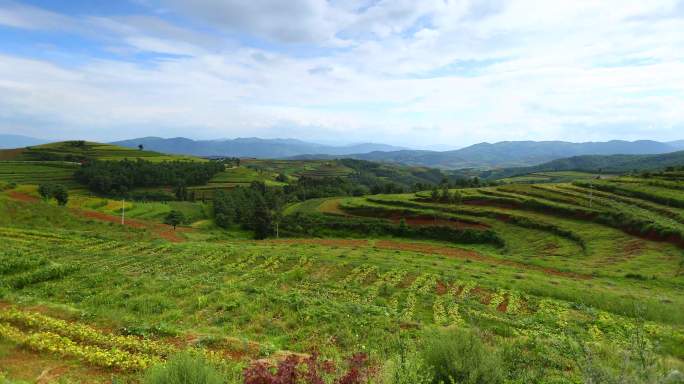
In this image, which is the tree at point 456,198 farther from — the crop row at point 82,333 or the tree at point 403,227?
the crop row at point 82,333

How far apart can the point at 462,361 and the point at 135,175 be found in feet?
444

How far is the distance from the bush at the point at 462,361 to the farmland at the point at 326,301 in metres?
0.33

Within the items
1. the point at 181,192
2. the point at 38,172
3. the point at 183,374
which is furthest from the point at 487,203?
the point at 38,172

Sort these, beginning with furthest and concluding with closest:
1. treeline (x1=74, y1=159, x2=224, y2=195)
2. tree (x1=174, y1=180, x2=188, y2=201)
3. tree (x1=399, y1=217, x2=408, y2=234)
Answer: tree (x1=174, y1=180, x2=188, y2=201)
treeline (x1=74, y1=159, x2=224, y2=195)
tree (x1=399, y1=217, x2=408, y2=234)

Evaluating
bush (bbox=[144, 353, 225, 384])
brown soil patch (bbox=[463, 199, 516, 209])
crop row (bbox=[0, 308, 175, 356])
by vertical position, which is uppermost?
bush (bbox=[144, 353, 225, 384])

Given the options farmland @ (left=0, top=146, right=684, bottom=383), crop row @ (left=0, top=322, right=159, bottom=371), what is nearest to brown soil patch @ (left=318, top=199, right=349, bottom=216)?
farmland @ (left=0, top=146, right=684, bottom=383)

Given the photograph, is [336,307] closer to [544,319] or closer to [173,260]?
[544,319]

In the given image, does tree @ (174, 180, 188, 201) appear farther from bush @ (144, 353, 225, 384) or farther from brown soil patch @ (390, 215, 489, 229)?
bush @ (144, 353, 225, 384)

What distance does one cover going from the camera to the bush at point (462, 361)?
8.11m

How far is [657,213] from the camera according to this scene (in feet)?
167

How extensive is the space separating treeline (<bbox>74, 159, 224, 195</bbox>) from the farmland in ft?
253

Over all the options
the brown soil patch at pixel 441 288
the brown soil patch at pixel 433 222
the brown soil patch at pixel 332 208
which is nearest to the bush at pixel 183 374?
the brown soil patch at pixel 441 288

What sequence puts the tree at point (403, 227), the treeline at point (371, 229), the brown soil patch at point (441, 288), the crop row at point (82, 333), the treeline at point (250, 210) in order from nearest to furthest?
the crop row at point (82, 333) < the brown soil patch at point (441, 288) < the treeline at point (371, 229) < the tree at point (403, 227) < the treeline at point (250, 210)

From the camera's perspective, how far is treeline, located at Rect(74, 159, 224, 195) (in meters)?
114
